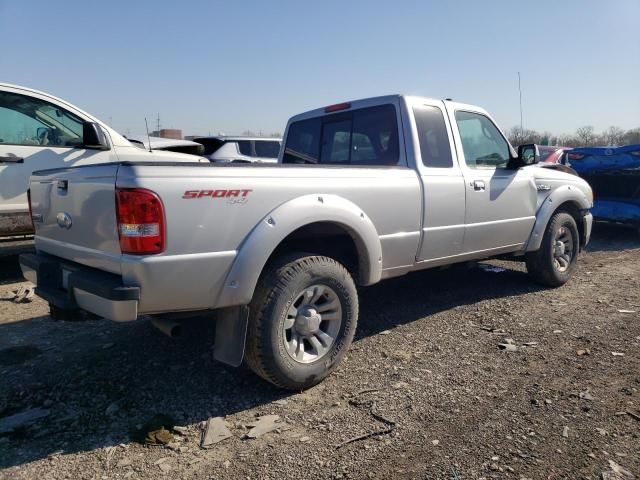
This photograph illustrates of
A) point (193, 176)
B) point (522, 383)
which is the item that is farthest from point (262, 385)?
point (522, 383)

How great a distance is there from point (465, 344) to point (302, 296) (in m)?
1.60

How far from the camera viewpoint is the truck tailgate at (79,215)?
262cm

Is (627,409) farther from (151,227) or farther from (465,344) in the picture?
(151,227)

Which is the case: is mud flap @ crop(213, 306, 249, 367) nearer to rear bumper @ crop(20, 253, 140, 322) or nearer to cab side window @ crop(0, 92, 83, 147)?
rear bumper @ crop(20, 253, 140, 322)

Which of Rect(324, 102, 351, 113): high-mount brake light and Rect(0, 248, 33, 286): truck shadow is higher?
Rect(324, 102, 351, 113): high-mount brake light

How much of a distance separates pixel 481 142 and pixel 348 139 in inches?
52.2

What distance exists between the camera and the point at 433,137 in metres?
4.29

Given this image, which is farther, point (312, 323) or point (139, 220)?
point (312, 323)

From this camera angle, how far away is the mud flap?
2922 mm

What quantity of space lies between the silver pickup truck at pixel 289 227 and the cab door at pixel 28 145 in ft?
7.93

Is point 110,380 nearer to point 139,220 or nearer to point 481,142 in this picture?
point 139,220

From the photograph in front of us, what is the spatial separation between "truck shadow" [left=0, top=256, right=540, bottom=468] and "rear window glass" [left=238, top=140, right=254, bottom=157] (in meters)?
6.27

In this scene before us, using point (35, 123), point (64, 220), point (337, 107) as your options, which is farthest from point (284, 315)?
point (35, 123)

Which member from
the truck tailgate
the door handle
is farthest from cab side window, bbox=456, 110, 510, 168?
the door handle
